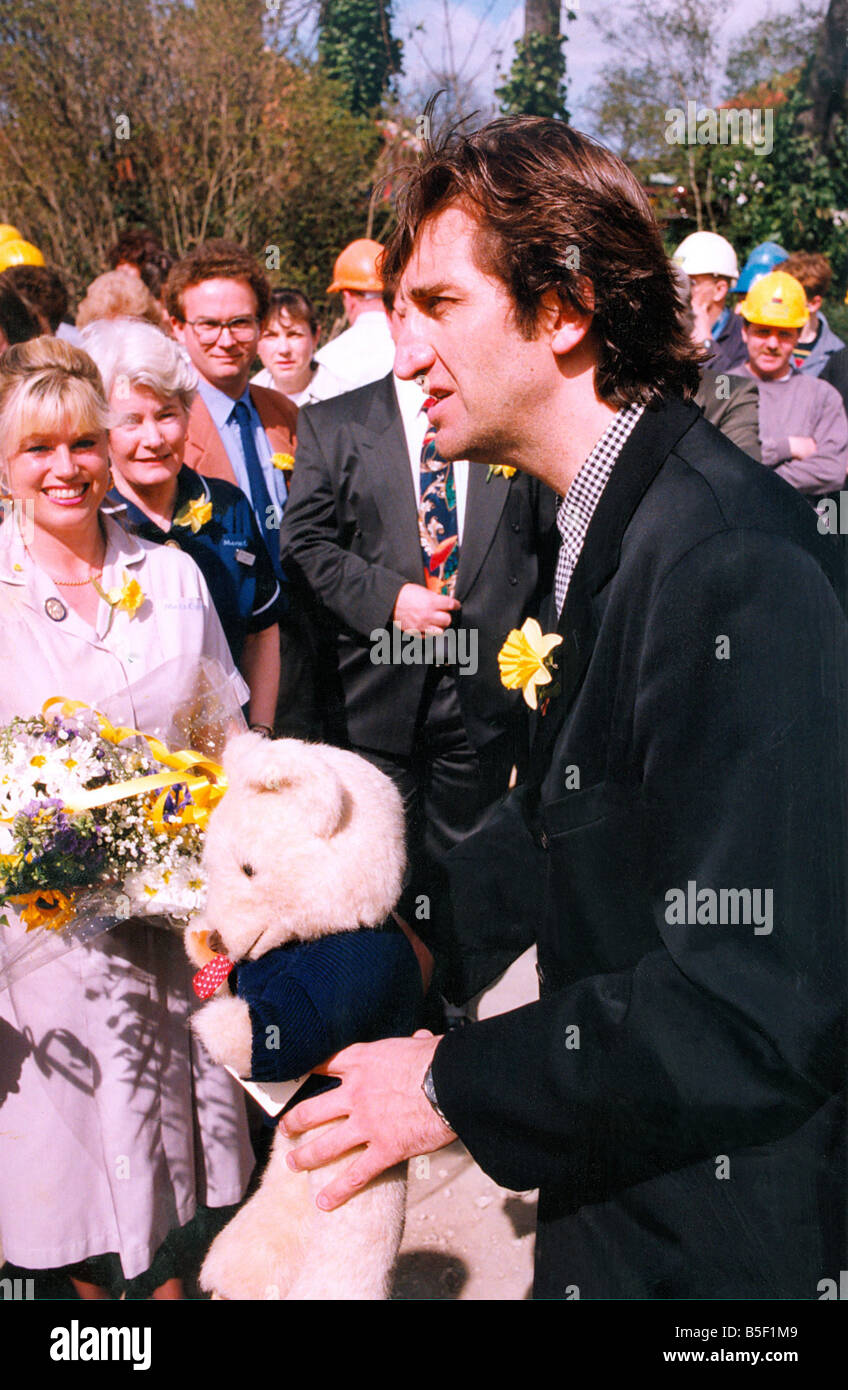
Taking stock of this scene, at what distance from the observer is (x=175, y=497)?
10.00 ft

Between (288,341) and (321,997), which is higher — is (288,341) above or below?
above

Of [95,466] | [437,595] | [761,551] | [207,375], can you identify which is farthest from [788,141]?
[761,551]

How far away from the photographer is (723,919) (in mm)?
1092

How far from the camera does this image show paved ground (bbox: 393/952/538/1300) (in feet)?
8.32

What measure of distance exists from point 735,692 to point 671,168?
21.4ft

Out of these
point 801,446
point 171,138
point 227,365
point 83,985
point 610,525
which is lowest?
point 83,985

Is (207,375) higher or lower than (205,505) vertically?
higher

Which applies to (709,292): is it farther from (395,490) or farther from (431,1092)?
(431,1092)

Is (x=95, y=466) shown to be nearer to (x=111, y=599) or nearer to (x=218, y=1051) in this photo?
(x=111, y=599)

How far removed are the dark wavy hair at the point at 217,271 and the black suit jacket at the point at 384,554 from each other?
2.24 ft

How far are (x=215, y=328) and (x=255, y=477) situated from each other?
541mm

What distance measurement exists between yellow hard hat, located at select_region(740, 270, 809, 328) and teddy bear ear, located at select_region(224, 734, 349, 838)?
426 cm

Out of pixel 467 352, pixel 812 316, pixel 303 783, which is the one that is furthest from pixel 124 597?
pixel 812 316
